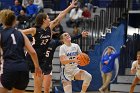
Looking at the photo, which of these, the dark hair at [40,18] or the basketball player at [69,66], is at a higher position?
the dark hair at [40,18]

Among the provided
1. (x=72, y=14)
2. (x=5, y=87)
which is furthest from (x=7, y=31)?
(x=72, y=14)

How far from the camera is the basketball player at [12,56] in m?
6.28

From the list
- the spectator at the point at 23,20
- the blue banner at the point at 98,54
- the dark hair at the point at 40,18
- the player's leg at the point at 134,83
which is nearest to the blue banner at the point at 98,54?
the blue banner at the point at 98,54

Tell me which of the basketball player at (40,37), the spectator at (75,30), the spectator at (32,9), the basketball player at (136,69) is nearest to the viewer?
the basketball player at (40,37)

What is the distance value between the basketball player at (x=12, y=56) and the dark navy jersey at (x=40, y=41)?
2.53m

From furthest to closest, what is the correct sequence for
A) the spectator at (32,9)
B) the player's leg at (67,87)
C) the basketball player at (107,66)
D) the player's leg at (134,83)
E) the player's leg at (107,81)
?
the spectator at (32,9)
the basketball player at (107,66)
the player's leg at (107,81)
the player's leg at (134,83)
the player's leg at (67,87)

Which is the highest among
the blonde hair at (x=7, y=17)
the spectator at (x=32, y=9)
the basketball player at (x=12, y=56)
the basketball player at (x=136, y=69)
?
the blonde hair at (x=7, y=17)

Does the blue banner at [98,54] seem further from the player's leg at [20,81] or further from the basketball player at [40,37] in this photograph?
the player's leg at [20,81]

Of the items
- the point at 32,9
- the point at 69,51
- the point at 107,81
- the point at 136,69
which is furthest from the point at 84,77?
the point at 32,9

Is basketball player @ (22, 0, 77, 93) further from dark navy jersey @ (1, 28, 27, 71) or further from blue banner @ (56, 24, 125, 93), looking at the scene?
blue banner @ (56, 24, 125, 93)

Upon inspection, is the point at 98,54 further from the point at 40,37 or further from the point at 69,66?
the point at 40,37

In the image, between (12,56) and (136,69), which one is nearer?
(12,56)

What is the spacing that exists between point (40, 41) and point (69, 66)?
1.69 metres

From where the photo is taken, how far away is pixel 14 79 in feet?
20.6
